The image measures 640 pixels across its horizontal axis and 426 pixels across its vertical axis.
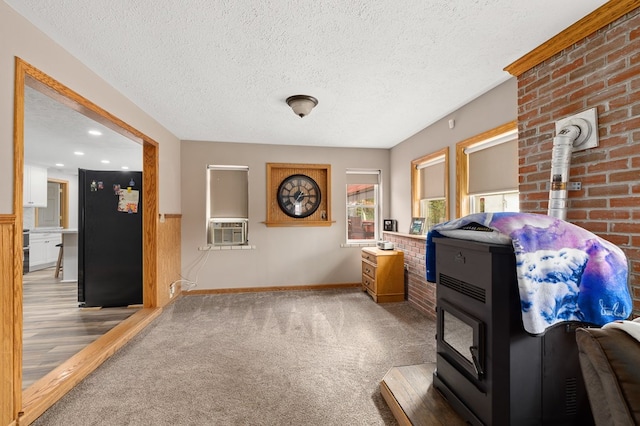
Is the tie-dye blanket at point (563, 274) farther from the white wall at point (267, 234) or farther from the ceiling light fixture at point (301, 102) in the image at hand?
the white wall at point (267, 234)

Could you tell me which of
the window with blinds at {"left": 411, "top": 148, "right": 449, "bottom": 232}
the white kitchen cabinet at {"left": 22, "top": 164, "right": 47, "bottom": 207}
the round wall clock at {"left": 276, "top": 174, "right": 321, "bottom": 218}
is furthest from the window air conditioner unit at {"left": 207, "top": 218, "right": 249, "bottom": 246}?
the white kitchen cabinet at {"left": 22, "top": 164, "right": 47, "bottom": 207}

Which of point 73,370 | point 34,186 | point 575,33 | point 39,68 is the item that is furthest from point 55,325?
point 575,33

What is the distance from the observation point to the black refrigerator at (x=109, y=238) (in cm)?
373

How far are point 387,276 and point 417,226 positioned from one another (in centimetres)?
83

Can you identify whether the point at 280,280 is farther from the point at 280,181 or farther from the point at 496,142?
the point at 496,142

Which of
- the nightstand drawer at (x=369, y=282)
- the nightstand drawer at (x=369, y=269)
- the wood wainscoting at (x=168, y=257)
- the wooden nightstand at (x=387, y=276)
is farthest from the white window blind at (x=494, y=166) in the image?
the wood wainscoting at (x=168, y=257)

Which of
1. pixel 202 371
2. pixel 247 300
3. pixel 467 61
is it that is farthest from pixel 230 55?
pixel 247 300

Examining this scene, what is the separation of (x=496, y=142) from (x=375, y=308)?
95.7 inches

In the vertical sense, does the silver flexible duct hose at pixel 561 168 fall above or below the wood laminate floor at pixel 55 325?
above

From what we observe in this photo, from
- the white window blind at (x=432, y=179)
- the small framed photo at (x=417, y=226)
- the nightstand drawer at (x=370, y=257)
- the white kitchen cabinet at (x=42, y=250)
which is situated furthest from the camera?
the white kitchen cabinet at (x=42, y=250)

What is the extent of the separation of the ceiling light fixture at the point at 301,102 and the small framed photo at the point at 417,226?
7.33 ft

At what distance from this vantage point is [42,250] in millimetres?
6281

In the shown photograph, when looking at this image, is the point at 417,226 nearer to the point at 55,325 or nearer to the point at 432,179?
the point at 432,179

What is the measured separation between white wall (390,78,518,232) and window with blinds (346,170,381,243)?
322 millimetres
